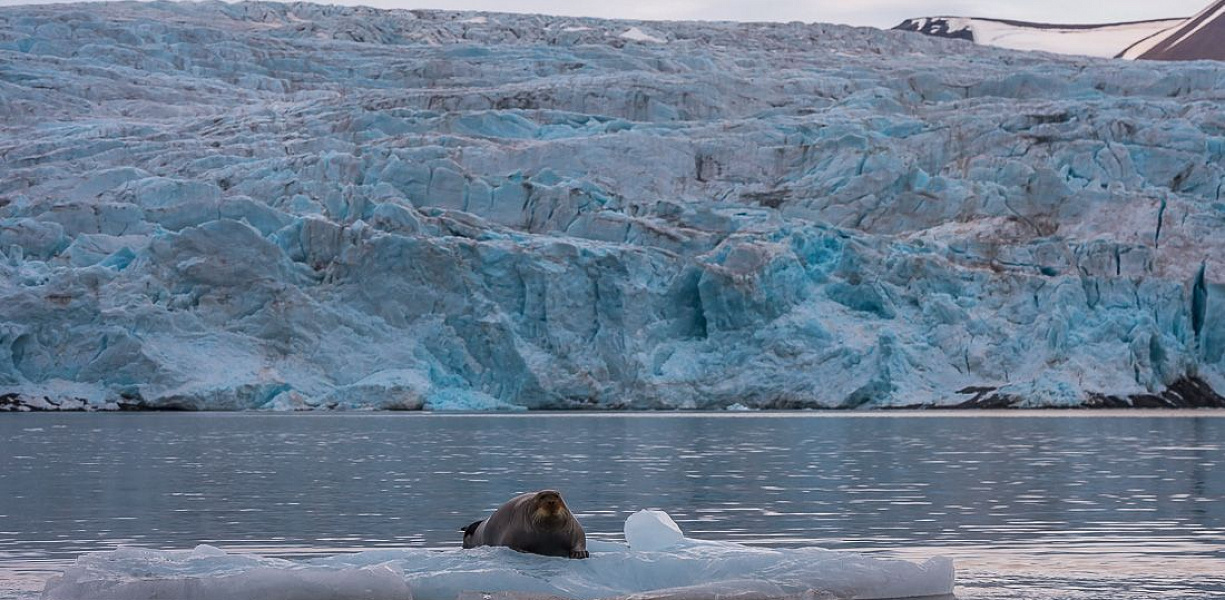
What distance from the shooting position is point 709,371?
27203 millimetres

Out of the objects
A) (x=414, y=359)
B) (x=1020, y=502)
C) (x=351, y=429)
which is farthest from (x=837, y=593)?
(x=414, y=359)

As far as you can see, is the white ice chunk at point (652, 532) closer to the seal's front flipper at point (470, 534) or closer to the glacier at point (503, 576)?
the glacier at point (503, 576)

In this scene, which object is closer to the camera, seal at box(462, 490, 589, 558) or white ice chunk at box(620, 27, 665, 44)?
seal at box(462, 490, 589, 558)

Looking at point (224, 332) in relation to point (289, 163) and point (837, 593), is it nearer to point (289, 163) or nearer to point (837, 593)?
point (289, 163)

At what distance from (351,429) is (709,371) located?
6820 millimetres

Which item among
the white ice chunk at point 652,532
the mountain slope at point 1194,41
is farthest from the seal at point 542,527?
the mountain slope at point 1194,41

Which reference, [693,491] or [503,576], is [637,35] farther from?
[503,576]

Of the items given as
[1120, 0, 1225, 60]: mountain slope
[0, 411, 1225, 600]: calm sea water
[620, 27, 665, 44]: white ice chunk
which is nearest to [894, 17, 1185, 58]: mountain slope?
[1120, 0, 1225, 60]: mountain slope

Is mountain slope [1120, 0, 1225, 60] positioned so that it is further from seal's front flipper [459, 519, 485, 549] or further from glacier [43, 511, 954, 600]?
glacier [43, 511, 954, 600]

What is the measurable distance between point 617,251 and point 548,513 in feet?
71.9

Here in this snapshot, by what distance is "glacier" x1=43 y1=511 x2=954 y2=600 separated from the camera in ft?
18.9

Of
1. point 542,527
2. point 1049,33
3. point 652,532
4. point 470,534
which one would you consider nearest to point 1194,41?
point 1049,33

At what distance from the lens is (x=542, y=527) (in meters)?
6.17

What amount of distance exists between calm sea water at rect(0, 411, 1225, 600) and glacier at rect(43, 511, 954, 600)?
1.09 feet
